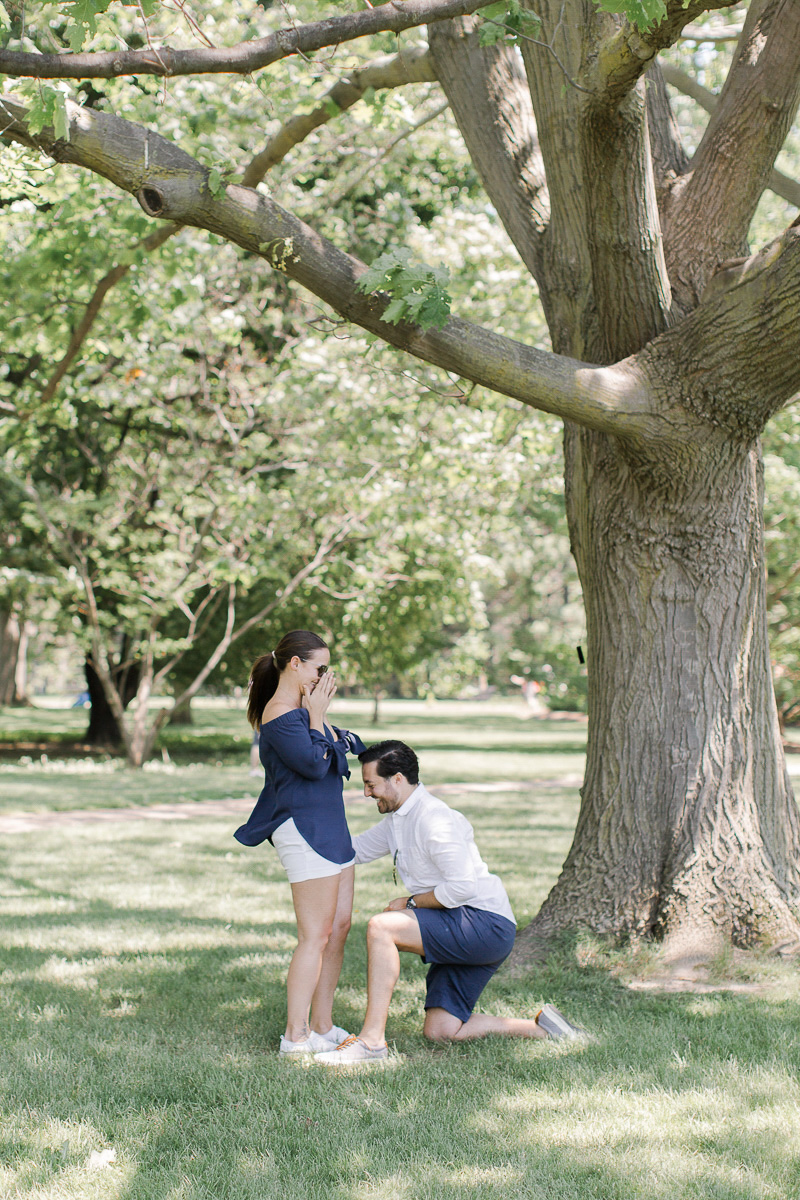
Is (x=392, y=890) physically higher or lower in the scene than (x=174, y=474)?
lower

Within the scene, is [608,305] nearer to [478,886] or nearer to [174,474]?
[478,886]

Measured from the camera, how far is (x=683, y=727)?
5051mm

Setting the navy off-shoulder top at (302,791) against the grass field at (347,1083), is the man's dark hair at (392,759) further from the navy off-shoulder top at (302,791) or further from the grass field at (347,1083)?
the grass field at (347,1083)

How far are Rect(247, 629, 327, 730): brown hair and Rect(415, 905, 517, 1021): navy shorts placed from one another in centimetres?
107

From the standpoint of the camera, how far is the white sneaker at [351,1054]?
12.7 feet

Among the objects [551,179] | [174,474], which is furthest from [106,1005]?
[174,474]

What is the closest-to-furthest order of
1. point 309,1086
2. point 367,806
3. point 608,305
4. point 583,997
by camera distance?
point 309,1086 < point 583,997 < point 608,305 < point 367,806

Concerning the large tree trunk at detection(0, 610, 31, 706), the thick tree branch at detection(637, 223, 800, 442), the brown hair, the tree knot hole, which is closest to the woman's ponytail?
the brown hair

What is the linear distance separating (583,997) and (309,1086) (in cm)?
153

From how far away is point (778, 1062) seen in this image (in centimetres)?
378

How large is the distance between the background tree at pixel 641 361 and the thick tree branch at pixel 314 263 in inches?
0.4

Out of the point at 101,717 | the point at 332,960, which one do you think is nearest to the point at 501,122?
the point at 332,960

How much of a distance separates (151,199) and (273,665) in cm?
194

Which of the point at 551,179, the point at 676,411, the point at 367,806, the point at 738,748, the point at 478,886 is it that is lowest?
the point at 367,806
